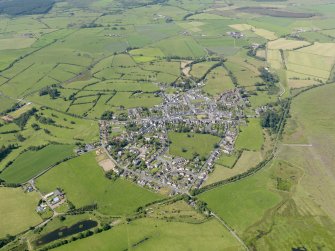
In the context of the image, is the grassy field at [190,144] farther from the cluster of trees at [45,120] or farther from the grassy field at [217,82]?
the cluster of trees at [45,120]

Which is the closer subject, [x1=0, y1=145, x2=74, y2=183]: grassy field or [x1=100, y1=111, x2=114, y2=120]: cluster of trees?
[x1=0, y1=145, x2=74, y2=183]: grassy field

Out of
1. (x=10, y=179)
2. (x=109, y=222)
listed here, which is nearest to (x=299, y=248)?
(x=109, y=222)

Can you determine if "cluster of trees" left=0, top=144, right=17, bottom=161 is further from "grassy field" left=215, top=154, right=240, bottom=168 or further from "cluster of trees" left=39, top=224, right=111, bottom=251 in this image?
"grassy field" left=215, top=154, right=240, bottom=168

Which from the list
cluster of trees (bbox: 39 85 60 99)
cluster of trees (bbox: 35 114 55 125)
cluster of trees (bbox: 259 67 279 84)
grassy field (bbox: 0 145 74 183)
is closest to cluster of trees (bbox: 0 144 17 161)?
grassy field (bbox: 0 145 74 183)

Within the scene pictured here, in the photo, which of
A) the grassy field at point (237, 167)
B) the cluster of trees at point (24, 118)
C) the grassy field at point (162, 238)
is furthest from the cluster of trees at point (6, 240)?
the cluster of trees at point (24, 118)

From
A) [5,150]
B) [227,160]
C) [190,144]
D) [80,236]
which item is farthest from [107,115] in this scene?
[80,236]

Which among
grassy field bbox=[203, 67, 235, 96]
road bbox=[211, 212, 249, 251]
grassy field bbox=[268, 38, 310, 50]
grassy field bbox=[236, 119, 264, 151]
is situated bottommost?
road bbox=[211, 212, 249, 251]

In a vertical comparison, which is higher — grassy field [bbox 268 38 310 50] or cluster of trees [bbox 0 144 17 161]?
grassy field [bbox 268 38 310 50]
